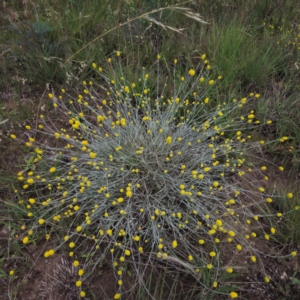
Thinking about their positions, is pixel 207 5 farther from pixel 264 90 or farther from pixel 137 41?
pixel 264 90

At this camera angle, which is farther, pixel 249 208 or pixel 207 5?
pixel 207 5


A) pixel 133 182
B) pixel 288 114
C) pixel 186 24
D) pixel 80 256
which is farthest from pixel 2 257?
pixel 186 24

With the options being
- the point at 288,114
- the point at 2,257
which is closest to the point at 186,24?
the point at 288,114

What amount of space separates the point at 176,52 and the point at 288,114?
3.76 ft

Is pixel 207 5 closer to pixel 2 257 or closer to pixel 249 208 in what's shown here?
pixel 249 208

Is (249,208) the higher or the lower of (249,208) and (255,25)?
the lower

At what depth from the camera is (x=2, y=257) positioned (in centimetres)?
172

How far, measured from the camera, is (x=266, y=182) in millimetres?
→ 2115

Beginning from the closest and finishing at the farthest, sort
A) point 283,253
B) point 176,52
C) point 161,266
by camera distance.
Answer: point 161,266 < point 283,253 < point 176,52

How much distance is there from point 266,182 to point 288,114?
65 cm

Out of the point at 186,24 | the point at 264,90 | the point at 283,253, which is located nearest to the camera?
the point at 283,253

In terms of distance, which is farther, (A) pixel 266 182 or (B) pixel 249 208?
(A) pixel 266 182

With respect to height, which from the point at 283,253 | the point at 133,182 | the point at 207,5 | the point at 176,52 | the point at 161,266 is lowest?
the point at 283,253

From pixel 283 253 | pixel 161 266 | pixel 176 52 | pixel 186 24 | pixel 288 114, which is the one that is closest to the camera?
pixel 161 266
